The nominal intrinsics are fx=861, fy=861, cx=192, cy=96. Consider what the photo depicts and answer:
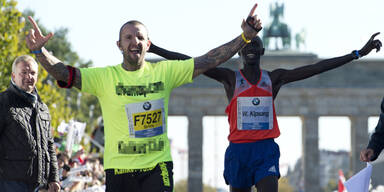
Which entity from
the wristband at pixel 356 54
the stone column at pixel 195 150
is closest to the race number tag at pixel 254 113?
the wristband at pixel 356 54

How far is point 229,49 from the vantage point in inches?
238

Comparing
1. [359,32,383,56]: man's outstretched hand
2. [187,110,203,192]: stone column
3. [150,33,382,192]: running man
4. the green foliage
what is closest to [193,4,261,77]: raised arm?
[150,33,382,192]: running man

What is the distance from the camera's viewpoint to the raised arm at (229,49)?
232 inches

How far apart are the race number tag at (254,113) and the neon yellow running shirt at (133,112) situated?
7.42 feet

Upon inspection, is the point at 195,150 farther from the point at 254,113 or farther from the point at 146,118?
the point at 146,118

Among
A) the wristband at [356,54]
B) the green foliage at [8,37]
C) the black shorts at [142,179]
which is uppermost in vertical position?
the green foliage at [8,37]

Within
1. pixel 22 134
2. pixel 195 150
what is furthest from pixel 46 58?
pixel 195 150

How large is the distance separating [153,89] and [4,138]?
5.47ft

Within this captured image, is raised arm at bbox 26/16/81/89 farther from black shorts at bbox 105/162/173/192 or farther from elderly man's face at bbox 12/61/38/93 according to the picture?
elderly man's face at bbox 12/61/38/93

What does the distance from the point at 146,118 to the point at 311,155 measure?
40213 millimetres

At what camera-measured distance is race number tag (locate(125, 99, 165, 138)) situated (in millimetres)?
6039

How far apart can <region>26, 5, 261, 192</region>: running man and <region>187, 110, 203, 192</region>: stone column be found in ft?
127

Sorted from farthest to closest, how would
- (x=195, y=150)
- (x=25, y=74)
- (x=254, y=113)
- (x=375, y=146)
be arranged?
1. (x=195, y=150)
2. (x=254, y=113)
3. (x=375, y=146)
4. (x=25, y=74)

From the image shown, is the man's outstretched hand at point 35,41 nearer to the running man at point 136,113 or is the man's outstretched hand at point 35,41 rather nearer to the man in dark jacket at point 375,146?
the running man at point 136,113
